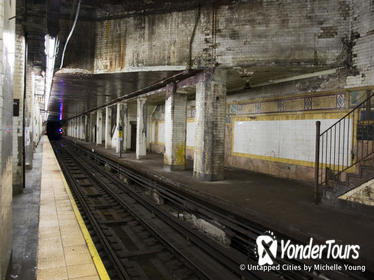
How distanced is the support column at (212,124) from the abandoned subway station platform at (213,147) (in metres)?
0.04

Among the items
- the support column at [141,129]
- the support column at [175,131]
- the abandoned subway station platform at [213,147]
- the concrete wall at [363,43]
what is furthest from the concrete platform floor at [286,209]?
the support column at [141,129]

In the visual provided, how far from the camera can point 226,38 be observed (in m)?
9.00

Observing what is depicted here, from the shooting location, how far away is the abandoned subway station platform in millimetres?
4309

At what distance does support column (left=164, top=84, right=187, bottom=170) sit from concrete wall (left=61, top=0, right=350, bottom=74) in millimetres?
2284

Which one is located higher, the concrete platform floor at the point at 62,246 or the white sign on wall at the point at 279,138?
the white sign on wall at the point at 279,138

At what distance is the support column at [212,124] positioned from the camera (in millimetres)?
9367

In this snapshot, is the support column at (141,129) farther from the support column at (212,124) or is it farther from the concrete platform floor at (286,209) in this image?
the support column at (212,124)

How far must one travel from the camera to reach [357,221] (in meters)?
5.44

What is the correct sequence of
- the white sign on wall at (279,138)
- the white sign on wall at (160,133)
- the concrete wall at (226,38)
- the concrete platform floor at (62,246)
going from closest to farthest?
1. the concrete platform floor at (62,246)
2. the concrete wall at (226,38)
3. the white sign on wall at (279,138)
4. the white sign on wall at (160,133)

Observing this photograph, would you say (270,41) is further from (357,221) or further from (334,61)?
Answer: (357,221)

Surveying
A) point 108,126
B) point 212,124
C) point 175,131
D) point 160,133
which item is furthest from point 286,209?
point 108,126

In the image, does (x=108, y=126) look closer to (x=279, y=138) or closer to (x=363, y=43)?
(x=279, y=138)

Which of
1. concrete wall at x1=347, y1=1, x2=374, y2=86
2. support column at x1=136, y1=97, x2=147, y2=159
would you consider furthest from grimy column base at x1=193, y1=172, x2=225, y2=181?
support column at x1=136, y1=97, x2=147, y2=159

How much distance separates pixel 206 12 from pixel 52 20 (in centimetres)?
461
